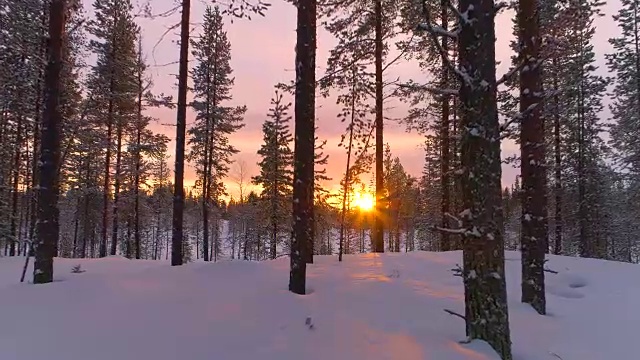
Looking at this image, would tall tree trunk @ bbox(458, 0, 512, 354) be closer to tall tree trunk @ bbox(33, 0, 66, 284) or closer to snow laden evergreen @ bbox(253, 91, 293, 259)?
tall tree trunk @ bbox(33, 0, 66, 284)

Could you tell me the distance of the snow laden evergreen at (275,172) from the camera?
1169 inches

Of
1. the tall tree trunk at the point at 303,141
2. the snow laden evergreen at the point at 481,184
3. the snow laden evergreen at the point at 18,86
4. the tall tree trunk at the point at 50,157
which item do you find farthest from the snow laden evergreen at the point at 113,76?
the snow laden evergreen at the point at 481,184

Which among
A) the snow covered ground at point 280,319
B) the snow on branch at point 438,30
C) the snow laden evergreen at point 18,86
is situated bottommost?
the snow covered ground at point 280,319

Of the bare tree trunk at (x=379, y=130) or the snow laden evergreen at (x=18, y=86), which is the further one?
the snow laden evergreen at (x=18, y=86)

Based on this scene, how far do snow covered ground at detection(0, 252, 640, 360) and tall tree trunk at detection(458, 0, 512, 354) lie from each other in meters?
0.33

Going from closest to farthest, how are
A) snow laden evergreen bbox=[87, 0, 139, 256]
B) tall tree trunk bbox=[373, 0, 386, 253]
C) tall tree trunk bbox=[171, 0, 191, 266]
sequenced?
1. tall tree trunk bbox=[171, 0, 191, 266]
2. tall tree trunk bbox=[373, 0, 386, 253]
3. snow laden evergreen bbox=[87, 0, 139, 256]

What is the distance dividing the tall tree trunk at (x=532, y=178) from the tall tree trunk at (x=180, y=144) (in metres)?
9.37

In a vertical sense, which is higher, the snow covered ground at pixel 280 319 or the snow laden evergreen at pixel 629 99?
the snow laden evergreen at pixel 629 99

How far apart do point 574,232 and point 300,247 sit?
28030 millimetres

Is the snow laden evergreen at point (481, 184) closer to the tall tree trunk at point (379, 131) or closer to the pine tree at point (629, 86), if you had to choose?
the tall tree trunk at point (379, 131)

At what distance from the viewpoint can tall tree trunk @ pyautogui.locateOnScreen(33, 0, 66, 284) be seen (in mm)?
8344

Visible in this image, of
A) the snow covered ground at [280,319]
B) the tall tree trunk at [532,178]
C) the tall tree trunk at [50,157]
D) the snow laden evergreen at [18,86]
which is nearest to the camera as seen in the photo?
the snow covered ground at [280,319]

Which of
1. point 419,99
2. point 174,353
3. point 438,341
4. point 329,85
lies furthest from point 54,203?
point 419,99

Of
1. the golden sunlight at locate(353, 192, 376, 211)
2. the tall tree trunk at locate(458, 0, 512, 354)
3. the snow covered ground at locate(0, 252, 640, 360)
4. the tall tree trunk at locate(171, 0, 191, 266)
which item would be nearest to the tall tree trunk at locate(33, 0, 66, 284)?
the snow covered ground at locate(0, 252, 640, 360)
